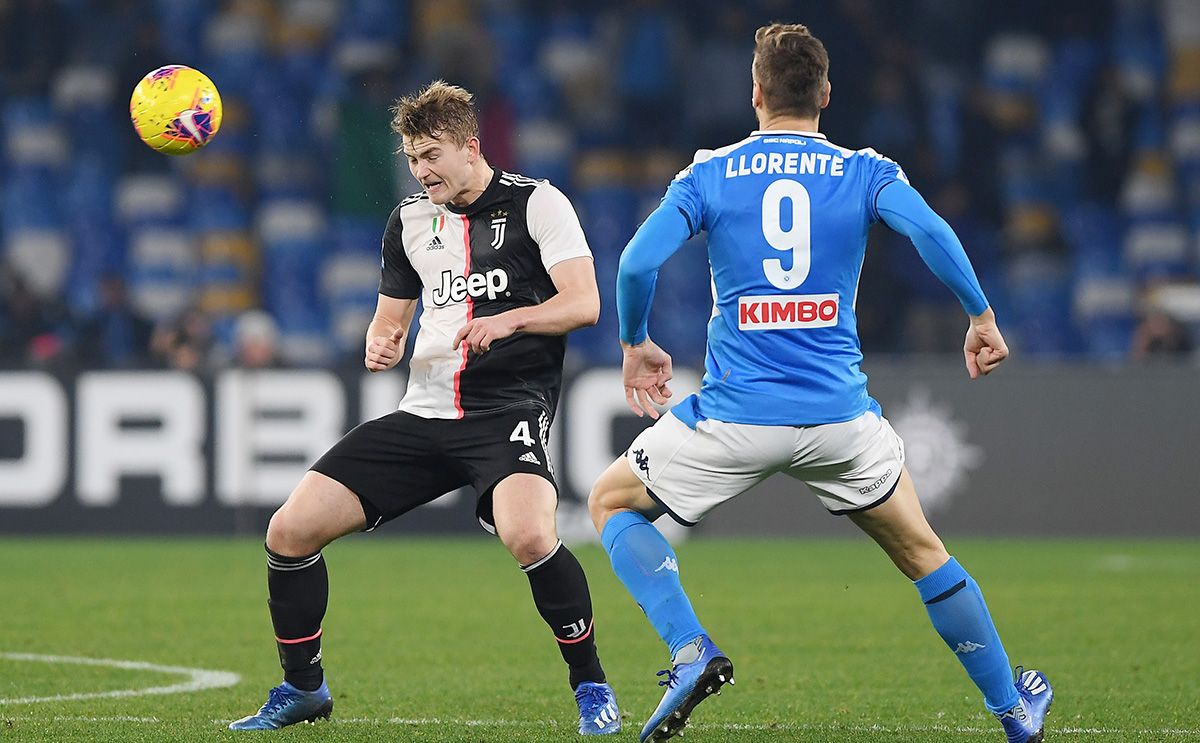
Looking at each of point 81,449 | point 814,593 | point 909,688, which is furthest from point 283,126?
point 909,688

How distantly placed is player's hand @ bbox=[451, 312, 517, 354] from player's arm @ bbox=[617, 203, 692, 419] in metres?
0.49

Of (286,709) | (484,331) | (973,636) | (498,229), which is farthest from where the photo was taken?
(498,229)

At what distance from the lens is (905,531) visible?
492 centimetres

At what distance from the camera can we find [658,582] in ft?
16.3

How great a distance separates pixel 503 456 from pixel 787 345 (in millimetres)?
1033

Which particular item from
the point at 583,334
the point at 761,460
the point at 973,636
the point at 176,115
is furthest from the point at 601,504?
the point at 583,334

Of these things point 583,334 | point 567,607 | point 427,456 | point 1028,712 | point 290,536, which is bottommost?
point 583,334

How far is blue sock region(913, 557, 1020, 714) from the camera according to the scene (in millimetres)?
4914

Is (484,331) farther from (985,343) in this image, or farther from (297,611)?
(985,343)

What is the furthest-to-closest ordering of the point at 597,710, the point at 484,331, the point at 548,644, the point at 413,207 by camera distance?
the point at 548,644, the point at 413,207, the point at 597,710, the point at 484,331

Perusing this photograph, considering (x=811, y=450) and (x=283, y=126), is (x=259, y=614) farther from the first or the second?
(x=283, y=126)

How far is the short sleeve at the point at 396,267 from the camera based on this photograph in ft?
18.7

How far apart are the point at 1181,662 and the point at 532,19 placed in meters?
13.4

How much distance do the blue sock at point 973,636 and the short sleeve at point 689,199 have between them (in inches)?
46.1
